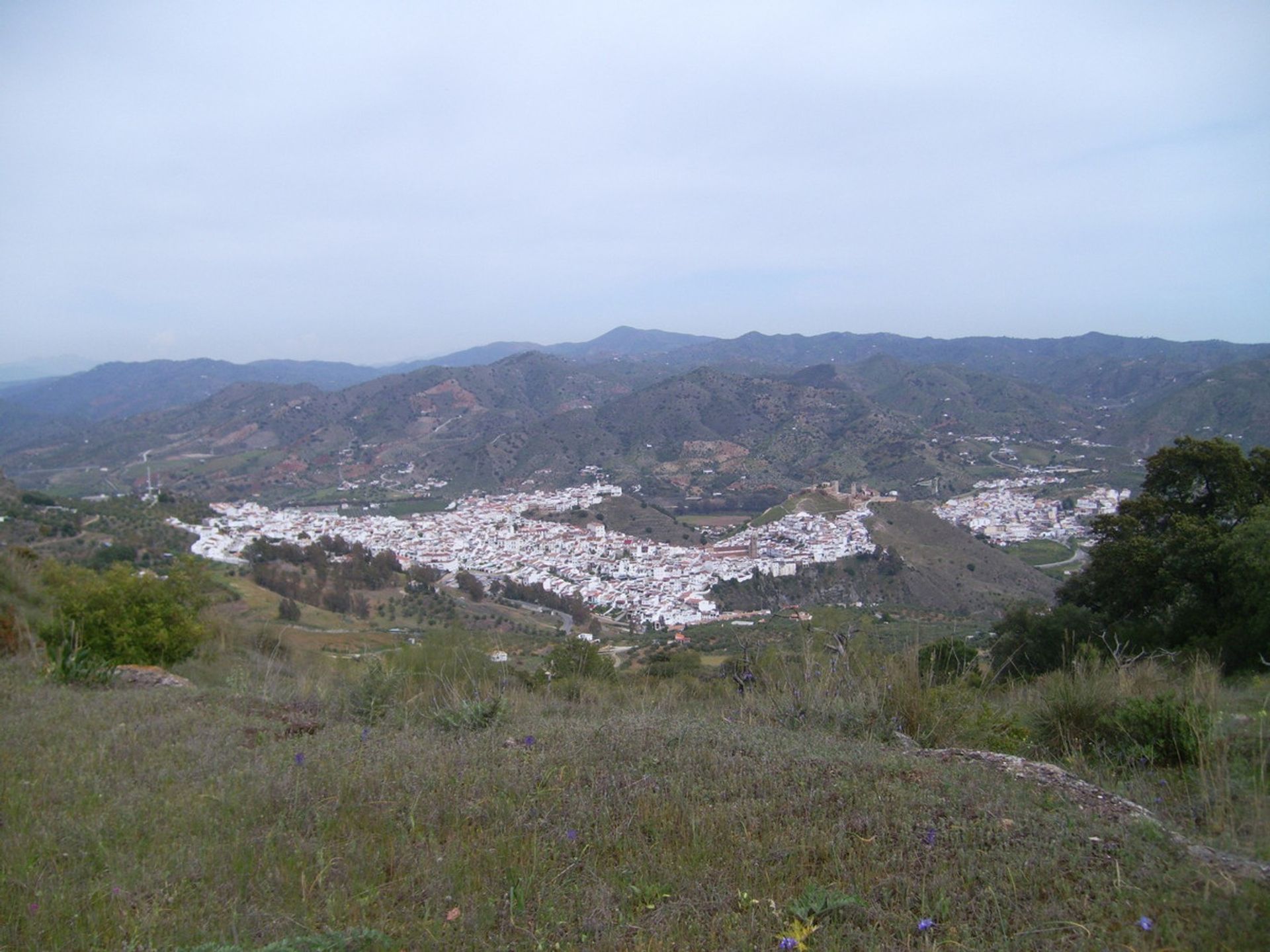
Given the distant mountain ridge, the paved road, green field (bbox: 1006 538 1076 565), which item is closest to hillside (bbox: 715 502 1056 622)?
the paved road

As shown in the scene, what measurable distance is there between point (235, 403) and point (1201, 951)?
363 feet

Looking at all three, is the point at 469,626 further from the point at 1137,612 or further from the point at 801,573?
the point at 1137,612

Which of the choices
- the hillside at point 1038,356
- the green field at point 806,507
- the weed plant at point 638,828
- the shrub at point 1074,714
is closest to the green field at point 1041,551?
the green field at point 806,507

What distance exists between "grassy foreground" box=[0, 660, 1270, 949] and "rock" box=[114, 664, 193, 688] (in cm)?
256

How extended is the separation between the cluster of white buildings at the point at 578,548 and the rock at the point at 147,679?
883 inches

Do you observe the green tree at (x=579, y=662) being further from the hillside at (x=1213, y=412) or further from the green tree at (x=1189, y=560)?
the hillside at (x=1213, y=412)

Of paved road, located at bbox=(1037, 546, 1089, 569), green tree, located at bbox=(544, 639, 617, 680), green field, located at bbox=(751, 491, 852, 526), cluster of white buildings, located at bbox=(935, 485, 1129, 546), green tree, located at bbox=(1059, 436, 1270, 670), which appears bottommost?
paved road, located at bbox=(1037, 546, 1089, 569)

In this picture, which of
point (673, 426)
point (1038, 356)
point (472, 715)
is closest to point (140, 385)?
point (673, 426)

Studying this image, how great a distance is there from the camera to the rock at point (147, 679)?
657cm

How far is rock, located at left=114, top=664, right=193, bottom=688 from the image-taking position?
A: 6.57 meters

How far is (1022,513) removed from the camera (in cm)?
4725

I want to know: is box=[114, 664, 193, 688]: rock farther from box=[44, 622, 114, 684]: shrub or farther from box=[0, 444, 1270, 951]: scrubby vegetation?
box=[0, 444, 1270, 951]: scrubby vegetation

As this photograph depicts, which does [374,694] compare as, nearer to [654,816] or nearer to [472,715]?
[472,715]

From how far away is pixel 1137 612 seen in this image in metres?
12.2
